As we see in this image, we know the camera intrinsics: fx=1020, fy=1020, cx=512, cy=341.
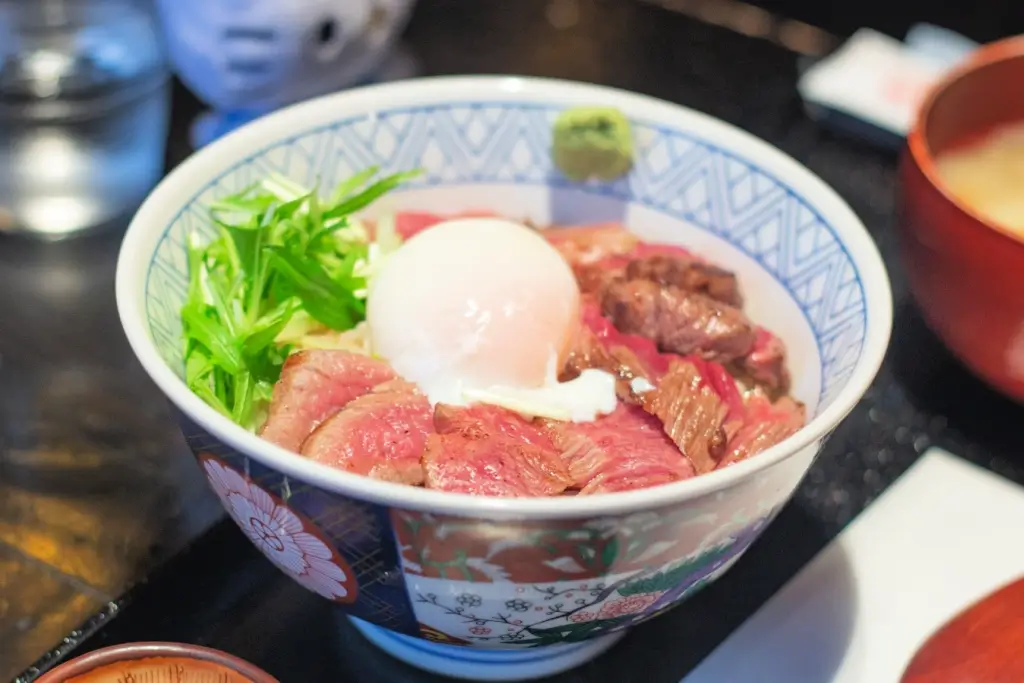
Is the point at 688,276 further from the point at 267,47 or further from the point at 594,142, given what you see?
the point at 267,47

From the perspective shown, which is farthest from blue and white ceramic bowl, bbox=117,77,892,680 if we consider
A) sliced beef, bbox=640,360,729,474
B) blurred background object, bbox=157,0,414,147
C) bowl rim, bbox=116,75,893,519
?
blurred background object, bbox=157,0,414,147

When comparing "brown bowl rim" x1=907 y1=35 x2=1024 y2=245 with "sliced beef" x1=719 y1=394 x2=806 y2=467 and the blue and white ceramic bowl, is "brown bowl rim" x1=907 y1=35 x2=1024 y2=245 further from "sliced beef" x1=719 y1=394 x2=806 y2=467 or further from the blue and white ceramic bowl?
"sliced beef" x1=719 y1=394 x2=806 y2=467

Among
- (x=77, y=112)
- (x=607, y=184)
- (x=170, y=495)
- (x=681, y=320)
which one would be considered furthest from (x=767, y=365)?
(x=77, y=112)

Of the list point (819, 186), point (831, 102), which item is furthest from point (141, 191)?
point (831, 102)

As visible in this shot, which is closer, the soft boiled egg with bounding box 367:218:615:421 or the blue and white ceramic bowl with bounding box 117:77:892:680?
the blue and white ceramic bowl with bounding box 117:77:892:680

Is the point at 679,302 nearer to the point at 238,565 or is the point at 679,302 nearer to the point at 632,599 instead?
the point at 632,599

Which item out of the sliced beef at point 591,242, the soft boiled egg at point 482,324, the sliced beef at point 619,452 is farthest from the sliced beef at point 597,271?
the sliced beef at point 619,452

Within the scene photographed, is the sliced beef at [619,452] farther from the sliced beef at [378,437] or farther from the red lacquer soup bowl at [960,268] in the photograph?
the red lacquer soup bowl at [960,268]
